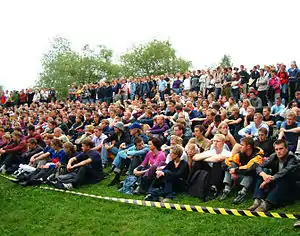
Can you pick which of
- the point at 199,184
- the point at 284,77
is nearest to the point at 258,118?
the point at 199,184

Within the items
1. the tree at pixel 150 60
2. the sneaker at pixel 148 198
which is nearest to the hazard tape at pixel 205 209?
the sneaker at pixel 148 198

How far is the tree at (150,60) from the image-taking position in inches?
1996

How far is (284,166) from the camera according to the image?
5.41 meters

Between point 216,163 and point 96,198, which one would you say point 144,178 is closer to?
point 96,198

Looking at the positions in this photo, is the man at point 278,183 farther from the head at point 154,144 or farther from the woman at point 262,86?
the woman at point 262,86

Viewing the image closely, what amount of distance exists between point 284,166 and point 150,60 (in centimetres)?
4644

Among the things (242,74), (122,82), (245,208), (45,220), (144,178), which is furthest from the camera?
(122,82)

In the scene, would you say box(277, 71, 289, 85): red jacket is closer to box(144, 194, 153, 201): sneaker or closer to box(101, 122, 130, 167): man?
box(101, 122, 130, 167): man

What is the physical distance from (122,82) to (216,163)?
15536mm

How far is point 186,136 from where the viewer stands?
29.7 feet

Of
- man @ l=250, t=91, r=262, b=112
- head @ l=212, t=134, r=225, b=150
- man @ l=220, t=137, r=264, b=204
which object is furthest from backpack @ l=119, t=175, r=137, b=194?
man @ l=250, t=91, r=262, b=112

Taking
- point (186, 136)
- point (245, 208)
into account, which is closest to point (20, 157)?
point (186, 136)

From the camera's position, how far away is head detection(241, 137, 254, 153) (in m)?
6.08

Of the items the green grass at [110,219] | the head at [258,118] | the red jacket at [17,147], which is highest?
the head at [258,118]
